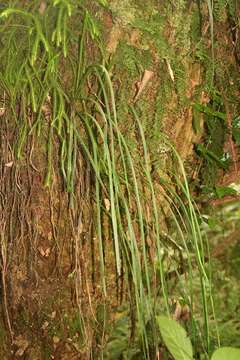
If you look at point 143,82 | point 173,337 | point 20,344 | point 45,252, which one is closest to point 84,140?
point 143,82

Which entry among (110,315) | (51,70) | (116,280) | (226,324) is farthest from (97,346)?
(51,70)

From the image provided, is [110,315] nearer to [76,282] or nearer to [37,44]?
[76,282]

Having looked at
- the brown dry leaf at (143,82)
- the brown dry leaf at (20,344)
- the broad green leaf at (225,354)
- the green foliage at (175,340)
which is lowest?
the brown dry leaf at (20,344)

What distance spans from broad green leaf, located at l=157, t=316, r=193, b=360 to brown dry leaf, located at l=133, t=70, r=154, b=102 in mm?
527

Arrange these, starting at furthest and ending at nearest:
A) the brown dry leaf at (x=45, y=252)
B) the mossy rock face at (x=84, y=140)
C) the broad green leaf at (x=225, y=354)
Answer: the brown dry leaf at (x=45, y=252) < the mossy rock face at (x=84, y=140) < the broad green leaf at (x=225, y=354)

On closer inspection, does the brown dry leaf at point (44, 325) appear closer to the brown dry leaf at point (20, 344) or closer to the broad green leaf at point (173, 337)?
the brown dry leaf at point (20, 344)

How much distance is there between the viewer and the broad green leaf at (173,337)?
0.93 m

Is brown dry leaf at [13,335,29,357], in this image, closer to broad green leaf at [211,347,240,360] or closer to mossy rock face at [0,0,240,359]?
mossy rock face at [0,0,240,359]

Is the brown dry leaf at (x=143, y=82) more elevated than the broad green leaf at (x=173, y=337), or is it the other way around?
the brown dry leaf at (x=143, y=82)

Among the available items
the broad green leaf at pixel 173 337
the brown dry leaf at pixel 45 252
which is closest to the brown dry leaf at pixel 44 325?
the brown dry leaf at pixel 45 252

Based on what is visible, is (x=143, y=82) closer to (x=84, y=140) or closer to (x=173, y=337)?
(x=84, y=140)

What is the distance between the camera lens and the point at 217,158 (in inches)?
57.7

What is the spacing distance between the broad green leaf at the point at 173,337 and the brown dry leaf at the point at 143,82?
20.7 inches

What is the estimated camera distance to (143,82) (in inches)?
42.4
